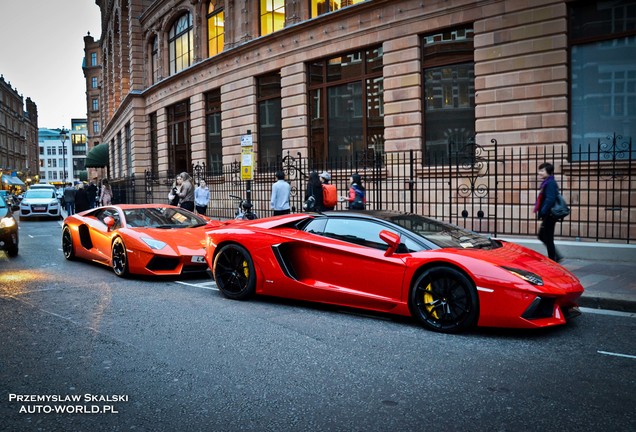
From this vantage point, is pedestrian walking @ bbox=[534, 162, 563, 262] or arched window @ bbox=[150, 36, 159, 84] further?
arched window @ bbox=[150, 36, 159, 84]

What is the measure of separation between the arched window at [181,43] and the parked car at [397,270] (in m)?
21.2

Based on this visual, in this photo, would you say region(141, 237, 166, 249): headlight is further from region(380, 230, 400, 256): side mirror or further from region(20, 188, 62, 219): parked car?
region(20, 188, 62, 219): parked car

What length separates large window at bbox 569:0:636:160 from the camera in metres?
12.6

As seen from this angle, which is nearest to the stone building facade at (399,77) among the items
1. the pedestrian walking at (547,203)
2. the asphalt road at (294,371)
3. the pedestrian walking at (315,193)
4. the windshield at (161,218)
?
the pedestrian walking at (315,193)

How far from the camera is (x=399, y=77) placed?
52.5ft

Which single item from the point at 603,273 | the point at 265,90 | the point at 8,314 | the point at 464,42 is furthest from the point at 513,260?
the point at 265,90

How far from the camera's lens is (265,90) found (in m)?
21.2

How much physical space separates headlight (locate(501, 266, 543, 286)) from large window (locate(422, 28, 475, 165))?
915cm

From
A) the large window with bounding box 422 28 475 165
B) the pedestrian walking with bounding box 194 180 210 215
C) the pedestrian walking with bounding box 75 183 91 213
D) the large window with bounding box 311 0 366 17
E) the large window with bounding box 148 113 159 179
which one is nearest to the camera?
the large window with bounding box 422 28 475 165

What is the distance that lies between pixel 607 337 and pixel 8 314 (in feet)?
21.3

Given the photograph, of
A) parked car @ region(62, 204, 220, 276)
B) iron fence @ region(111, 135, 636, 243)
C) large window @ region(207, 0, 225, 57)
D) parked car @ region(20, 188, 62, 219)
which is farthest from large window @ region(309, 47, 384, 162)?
parked car @ region(20, 188, 62, 219)

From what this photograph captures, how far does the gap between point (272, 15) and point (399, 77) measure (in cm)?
723

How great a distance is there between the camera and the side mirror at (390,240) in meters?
6.04

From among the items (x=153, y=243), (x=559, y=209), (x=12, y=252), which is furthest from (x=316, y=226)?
(x=12, y=252)
